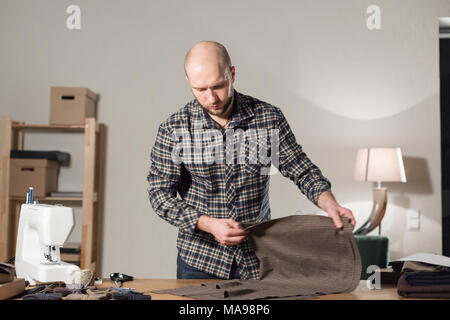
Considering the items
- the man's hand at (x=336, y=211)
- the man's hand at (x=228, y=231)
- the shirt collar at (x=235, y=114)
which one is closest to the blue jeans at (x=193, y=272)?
the man's hand at (x=228, y=231)

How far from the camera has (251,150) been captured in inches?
72.7

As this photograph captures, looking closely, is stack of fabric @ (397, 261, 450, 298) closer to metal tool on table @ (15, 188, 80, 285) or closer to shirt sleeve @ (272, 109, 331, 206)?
shirt sleeve @ (272, 109, 331, 206)

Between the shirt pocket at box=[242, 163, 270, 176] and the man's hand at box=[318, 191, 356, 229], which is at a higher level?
the shirt pocket at box=[242, 163, 270, 176]

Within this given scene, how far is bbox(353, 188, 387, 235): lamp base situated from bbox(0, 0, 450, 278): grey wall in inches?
8.6

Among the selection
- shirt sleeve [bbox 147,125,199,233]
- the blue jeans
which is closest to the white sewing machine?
shirt sleeve [bbox 147,125,199,233]

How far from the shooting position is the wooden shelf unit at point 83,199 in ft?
11.5

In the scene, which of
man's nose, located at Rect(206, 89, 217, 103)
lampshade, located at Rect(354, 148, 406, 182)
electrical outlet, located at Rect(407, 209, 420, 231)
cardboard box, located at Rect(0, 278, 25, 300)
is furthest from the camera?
electrical outlet, located at Rect(407, 209, 420, 231)

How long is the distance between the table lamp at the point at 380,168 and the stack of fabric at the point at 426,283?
1.97 metres

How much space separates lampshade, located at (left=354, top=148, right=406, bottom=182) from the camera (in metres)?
3.38

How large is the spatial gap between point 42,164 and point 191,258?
2059 mm

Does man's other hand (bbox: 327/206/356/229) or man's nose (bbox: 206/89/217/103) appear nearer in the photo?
man's other hand (bbox: 327/206/356/229)

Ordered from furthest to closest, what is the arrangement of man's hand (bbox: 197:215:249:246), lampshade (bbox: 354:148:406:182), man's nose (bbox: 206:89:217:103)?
1. lampshade (bbox: 354:148:406:182)
2. man's nose (bbox: 206:89:217:103)
3. man's hand (bbox: 197:215:249:246)

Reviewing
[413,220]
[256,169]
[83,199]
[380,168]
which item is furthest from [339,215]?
[413,220]
